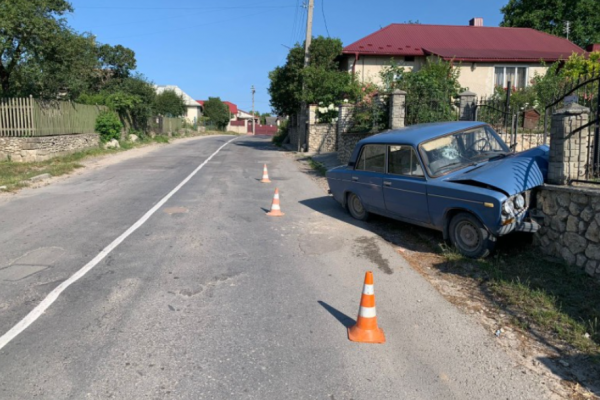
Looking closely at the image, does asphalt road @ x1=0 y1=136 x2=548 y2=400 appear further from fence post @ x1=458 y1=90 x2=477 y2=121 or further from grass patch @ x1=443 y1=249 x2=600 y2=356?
fence post @ x1=458 y1=90 x2=477 y2=121

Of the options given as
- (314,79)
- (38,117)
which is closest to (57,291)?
(38,117)

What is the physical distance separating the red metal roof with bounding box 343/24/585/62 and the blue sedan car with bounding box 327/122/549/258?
19.2m

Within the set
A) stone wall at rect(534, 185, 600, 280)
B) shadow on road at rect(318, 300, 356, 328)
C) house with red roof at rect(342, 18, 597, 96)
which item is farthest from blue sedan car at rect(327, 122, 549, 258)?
house with red roof at rect(342, 18, 597, 96)

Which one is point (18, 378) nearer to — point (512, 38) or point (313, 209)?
point (313, 209)

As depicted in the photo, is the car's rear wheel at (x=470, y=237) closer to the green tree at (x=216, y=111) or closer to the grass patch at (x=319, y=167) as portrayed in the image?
the grass patch at (x=319, y=167)

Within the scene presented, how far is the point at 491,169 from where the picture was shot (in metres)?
6.46

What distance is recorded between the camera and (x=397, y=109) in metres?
14.4

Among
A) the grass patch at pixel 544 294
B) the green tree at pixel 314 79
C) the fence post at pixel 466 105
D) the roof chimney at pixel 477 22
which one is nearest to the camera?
the grass patch at pixel 544 294

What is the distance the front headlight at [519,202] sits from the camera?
19.8 feet

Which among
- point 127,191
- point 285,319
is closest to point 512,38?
point 127,191

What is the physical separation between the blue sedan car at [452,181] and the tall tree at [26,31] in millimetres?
13953

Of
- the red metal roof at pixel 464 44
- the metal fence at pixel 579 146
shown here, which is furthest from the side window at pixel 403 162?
the red metal roof at pixel 464 44

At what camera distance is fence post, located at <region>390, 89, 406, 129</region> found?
14.4 meters

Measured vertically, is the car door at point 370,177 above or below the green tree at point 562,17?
below
